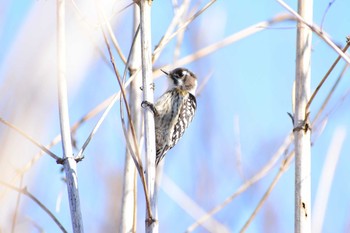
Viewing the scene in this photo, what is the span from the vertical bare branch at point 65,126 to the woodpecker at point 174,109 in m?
1.28

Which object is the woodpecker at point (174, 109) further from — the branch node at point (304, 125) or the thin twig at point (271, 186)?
the branch node at point (304, 125)

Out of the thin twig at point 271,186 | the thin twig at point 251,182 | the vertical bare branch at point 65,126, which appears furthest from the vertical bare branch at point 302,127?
the vertical bare branch at point 65,126

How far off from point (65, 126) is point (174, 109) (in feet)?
5.02

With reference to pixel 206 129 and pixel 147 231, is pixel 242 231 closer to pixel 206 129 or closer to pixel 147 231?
pixel 147 231

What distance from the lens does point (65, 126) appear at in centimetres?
162

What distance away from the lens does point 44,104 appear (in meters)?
1.43

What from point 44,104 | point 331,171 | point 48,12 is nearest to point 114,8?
point 48,12

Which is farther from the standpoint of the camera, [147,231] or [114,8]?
[114,8]

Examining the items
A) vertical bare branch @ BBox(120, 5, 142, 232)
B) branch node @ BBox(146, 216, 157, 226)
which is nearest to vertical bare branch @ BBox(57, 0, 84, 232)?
branch node @ BBox(146, 216, 157, 226)

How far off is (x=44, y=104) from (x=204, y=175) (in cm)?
122

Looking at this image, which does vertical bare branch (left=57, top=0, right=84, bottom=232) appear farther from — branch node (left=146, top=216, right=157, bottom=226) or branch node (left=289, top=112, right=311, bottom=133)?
branch node (left=289, top=112, right=311, bottom=133)

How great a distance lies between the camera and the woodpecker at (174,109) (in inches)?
119

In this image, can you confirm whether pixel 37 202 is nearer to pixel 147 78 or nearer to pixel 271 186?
pixel 147 78

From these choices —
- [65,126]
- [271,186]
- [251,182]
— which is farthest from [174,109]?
[65,126]
